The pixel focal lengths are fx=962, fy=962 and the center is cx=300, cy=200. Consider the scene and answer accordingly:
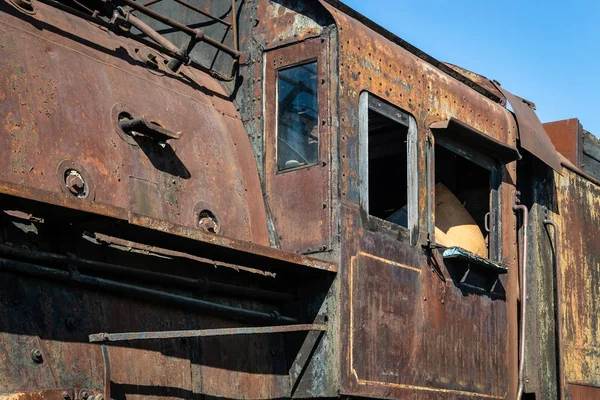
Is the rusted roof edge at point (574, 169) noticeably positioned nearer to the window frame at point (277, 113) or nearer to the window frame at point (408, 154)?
the window frame at point (408, 154)

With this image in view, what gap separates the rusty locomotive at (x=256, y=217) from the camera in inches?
183

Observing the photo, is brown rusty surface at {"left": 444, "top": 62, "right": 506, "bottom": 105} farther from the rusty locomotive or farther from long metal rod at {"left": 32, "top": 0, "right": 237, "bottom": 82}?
long metal rod at {"left": 32, "top": 0, "right": 237, "bottom": 82}

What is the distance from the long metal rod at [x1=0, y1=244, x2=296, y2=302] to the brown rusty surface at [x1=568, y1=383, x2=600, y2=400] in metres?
3.41

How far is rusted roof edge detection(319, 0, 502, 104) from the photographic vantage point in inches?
257

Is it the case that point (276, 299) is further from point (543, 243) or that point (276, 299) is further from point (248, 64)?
point (543, 243)

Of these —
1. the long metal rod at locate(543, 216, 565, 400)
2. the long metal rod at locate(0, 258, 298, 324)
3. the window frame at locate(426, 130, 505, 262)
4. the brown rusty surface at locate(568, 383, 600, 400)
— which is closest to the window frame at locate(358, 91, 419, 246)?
the window frame at locate(426, 130, 505, 262)

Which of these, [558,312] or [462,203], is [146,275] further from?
[558,312]

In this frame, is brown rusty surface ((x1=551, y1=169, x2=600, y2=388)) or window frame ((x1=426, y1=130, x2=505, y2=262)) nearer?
window frame ((x1=426, y1=130, x2=505, y2=262))

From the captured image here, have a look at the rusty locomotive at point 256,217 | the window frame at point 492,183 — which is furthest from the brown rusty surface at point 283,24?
the window frame at point 492,183

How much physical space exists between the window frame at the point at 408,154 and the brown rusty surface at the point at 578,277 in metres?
2.25

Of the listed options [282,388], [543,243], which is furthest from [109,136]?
[543,243]

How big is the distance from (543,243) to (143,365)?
4.42 metres

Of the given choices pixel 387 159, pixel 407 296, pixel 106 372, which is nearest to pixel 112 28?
pixel 106 372

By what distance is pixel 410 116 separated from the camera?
677cm
